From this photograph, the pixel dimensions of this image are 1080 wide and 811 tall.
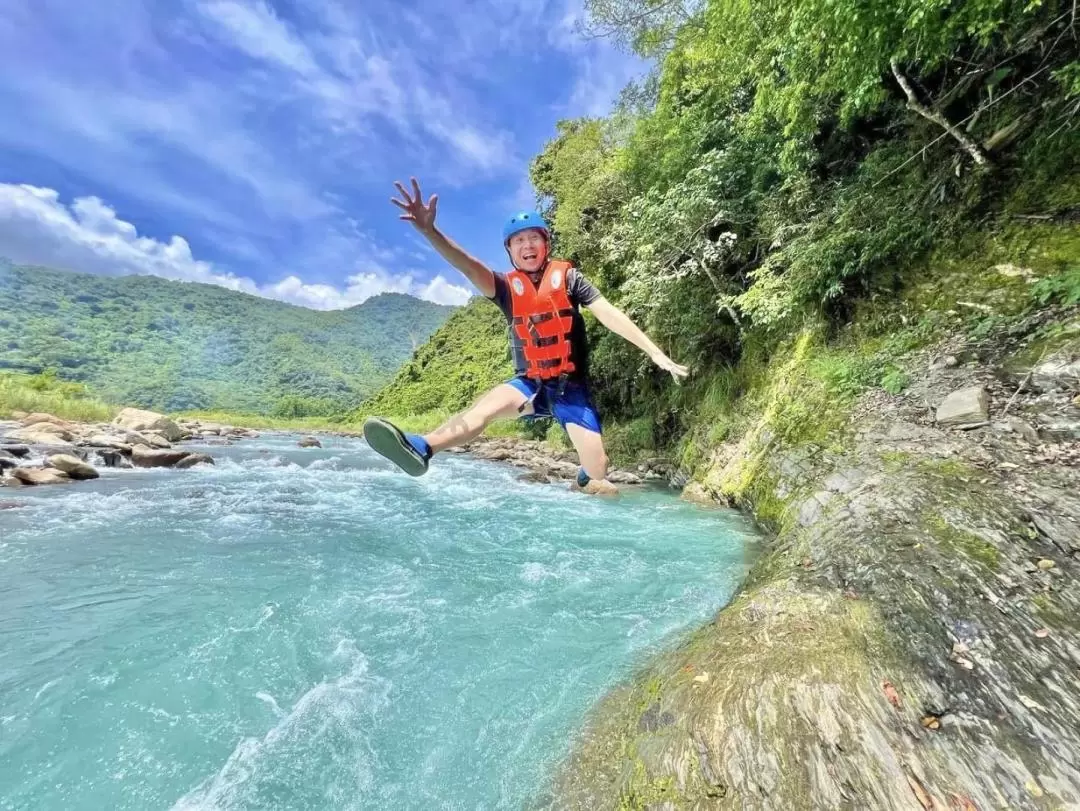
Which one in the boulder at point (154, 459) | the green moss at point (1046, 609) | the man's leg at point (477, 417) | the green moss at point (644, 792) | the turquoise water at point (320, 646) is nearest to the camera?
the green moss at point (644, 792)

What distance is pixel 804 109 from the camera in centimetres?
660

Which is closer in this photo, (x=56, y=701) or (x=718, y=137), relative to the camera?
(x=56, y=701)

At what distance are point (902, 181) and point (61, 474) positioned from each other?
1610 centimetres

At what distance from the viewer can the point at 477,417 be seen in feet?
11.3

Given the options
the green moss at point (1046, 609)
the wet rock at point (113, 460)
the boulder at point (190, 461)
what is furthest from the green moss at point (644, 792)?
the wet rock at point (113, 460)

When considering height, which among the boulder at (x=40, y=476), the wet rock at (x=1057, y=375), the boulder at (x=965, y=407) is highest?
the wet rock at (x=1057, y=375)

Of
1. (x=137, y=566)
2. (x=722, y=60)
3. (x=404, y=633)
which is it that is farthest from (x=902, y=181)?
(x=137, y=566)

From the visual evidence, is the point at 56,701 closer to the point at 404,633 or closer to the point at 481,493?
the point at 404,633

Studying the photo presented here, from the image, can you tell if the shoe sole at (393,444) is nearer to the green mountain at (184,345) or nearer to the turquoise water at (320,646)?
the turquoise water at (320,646)

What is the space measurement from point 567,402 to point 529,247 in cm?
124

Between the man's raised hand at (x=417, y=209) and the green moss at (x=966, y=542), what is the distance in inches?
145

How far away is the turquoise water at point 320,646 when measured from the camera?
267cm

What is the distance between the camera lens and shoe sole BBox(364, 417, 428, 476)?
11.2 ft

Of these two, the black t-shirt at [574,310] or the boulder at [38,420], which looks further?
the boulder at [38,420]
